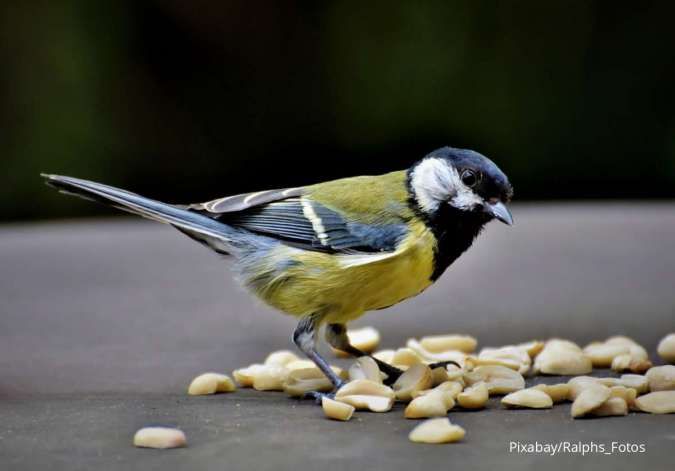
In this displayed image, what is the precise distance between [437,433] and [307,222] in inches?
29.8

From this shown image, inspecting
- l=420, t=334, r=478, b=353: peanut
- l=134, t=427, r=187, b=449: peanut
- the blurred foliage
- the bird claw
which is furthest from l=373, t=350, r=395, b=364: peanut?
the blurred foliage

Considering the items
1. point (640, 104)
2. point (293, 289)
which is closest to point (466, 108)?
point (640, 104)

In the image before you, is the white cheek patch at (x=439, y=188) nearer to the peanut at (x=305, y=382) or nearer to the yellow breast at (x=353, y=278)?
the yellow breast at (x=353, y=278)

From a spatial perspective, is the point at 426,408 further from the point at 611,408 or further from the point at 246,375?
the point at 246,375

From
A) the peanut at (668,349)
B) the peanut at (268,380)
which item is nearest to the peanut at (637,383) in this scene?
the peanut at (668,349)

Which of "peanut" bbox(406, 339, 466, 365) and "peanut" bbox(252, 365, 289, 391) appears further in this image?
"peanut" bbox(406, 339, 466, 365)

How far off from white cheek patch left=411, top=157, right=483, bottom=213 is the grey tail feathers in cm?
46

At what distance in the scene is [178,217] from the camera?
2410mm

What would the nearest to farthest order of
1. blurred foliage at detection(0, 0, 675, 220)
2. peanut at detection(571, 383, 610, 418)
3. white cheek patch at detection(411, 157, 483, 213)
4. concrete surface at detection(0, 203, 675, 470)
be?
concrete surface at detection(0, 203, 675, 470), peanut at detection(571, 383, 610, 418), white cheek patch at detection(411, 157, 483, 213), blurred foliage at detection(0, 0, 675, 220)

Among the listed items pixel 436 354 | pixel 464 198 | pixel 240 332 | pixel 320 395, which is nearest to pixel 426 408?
pixel 320 395

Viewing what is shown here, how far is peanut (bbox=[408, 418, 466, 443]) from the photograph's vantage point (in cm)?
170

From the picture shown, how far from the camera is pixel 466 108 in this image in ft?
18.2

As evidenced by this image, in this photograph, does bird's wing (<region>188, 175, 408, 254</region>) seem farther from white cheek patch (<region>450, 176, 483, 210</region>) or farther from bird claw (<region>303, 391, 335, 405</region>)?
bird claw (<region>303, 391, 335, 405</region>)

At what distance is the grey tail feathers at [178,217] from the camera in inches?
91.6
